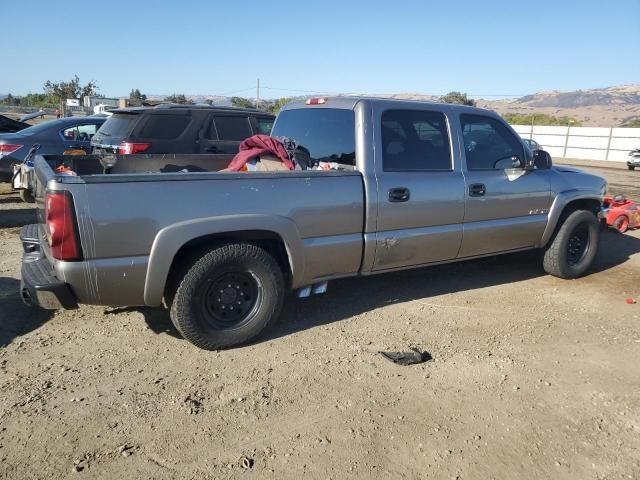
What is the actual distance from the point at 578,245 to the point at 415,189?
105 inches

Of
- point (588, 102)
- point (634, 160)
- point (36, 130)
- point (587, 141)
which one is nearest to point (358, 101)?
point (36, 130)

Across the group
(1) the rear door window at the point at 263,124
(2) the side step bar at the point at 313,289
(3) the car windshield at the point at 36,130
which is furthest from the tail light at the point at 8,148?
(2) the side step bar at the point at 313,289

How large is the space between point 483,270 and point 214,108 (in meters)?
5.16

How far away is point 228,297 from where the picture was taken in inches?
152

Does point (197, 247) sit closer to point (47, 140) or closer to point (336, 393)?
Answer: point (336, 393)

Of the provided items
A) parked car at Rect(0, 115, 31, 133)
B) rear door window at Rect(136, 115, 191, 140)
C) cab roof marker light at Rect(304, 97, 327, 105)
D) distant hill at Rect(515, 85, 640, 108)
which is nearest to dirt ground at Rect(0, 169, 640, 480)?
cab roof marker light at Rect(304, 97, 327, 105)

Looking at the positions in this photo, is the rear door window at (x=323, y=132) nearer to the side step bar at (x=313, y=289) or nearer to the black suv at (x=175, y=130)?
the side step bar at (x=313, y=289)

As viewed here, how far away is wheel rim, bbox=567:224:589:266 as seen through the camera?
586cm

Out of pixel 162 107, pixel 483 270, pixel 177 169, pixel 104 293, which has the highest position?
pixel 162 107

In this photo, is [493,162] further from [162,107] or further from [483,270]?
[162,107]

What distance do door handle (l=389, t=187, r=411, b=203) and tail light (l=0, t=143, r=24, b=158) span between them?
7.76 metres

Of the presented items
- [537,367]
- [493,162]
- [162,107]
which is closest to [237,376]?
[537,367]

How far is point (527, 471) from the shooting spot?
2.67 m

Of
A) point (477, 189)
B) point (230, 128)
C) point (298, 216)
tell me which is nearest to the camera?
point (298, 216)
